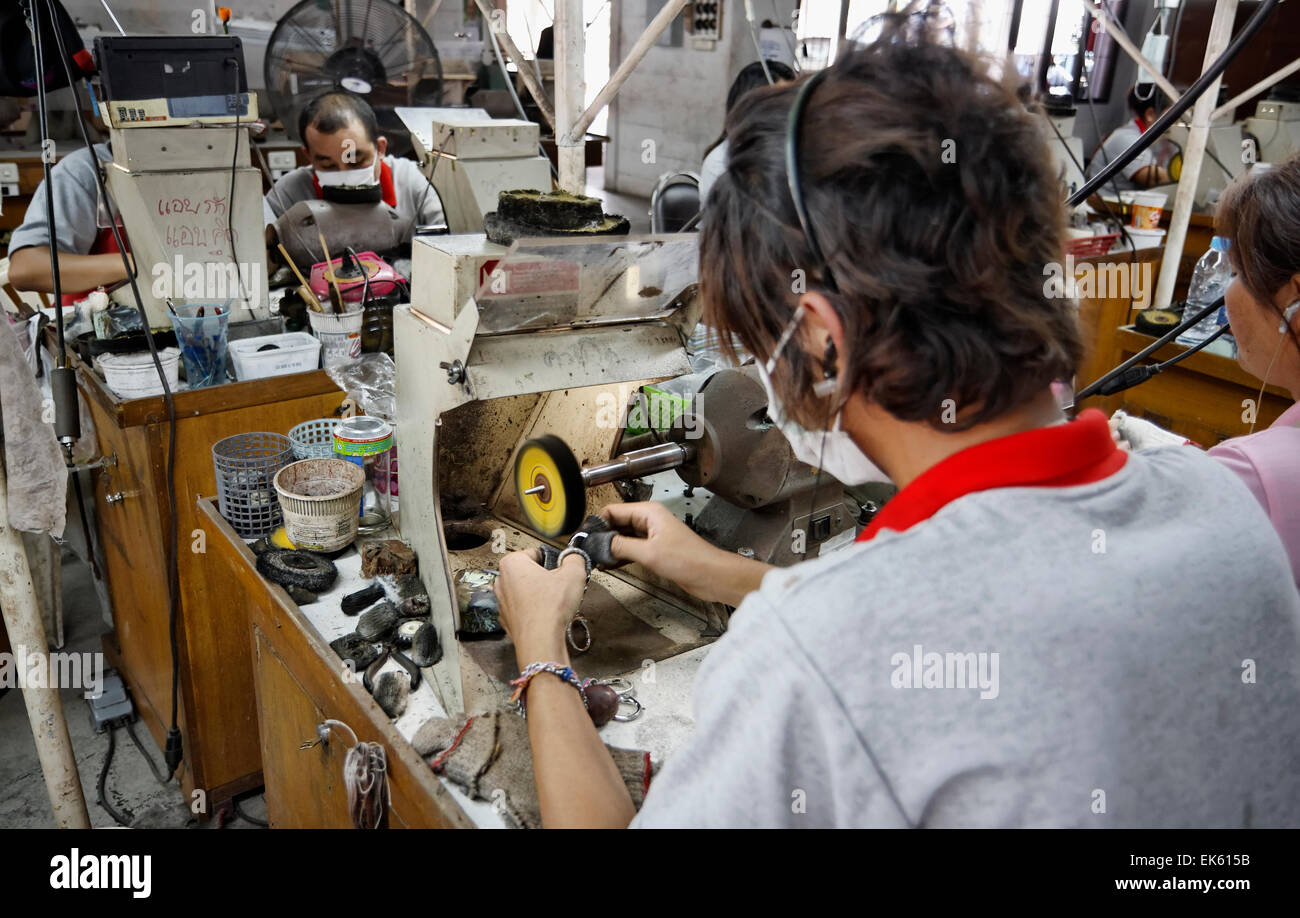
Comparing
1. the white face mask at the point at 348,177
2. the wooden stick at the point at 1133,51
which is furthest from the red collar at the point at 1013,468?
the wooden stick at the point at 1133,51

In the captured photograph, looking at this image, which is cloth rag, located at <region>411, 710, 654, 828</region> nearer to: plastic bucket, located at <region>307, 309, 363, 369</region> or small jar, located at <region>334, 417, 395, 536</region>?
small jar, located at <region>334, 417, 395, 536</region>

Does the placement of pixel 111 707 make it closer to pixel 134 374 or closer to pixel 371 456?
pixel 134 374

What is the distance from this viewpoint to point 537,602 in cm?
123

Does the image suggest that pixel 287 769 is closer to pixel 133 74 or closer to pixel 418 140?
pixel 133 74

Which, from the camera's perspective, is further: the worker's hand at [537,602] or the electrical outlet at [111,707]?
the electrical outlet at [111,707]

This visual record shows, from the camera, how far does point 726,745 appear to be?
697 mm

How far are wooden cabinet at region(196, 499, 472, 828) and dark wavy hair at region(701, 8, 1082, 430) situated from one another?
0.74m

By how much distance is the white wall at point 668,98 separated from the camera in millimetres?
8141

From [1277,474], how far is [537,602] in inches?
36.5

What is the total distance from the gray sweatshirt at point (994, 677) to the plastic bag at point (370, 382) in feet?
4.42

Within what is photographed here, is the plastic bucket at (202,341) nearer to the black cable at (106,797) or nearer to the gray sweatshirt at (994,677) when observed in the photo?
the black cable at (106,797)

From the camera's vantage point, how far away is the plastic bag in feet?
6.42

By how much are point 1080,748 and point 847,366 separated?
1.06 feet
